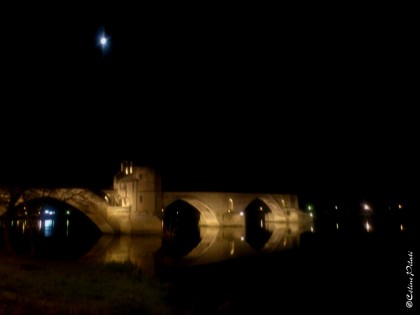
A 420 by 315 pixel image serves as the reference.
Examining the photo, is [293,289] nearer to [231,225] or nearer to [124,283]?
[124,283]

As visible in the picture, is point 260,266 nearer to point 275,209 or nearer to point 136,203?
point 136,203

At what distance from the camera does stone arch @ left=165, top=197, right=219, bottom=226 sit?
144 ft

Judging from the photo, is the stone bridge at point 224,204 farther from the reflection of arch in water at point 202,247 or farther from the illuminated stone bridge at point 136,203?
the reflection of arch in water at point 202,247

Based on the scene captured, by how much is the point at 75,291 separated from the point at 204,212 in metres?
36.6

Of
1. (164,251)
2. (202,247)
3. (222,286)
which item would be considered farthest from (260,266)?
(202,247)

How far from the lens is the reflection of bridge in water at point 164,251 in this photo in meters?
22.5

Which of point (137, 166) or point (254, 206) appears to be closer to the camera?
point (137, 166)

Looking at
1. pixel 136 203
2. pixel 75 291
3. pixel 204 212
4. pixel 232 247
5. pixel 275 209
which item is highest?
pixel 136 203

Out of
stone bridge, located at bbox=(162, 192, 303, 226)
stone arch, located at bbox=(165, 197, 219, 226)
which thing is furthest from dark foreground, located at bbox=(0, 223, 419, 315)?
stone arch, located at bbox=(165, 197, 219, 226)

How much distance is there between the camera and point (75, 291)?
1031cm

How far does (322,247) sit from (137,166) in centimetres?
1773

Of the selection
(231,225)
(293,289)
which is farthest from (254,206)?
(293,289)

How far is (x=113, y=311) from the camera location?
8570 millimetres

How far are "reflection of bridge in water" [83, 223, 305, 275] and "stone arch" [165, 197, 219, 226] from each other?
24.3 feet
